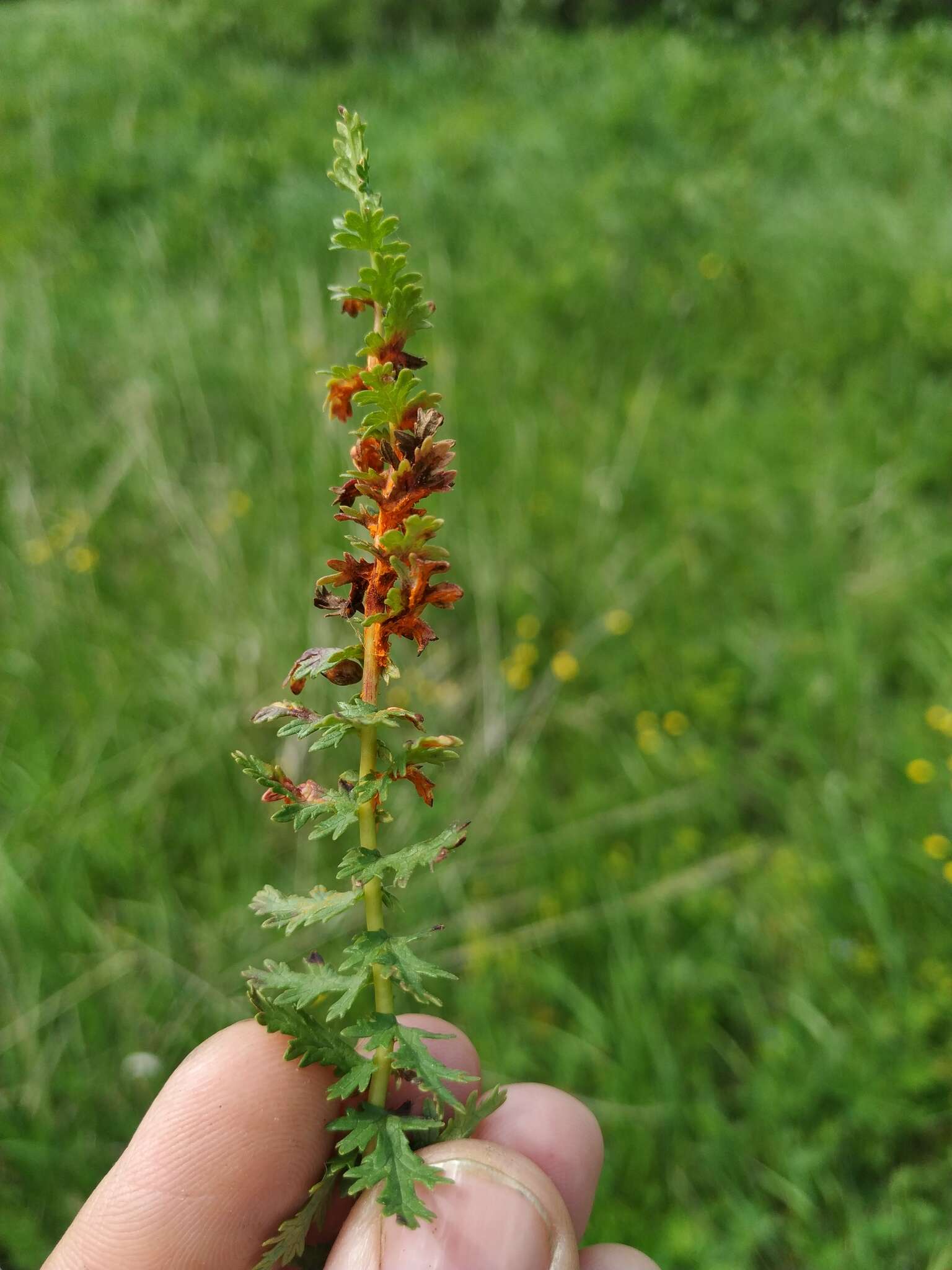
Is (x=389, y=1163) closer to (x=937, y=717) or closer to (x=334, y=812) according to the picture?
(x=334, y=812)

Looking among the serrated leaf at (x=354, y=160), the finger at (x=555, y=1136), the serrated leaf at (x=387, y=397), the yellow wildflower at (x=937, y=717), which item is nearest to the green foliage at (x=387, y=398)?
the serrated leaf at (x=387, y=397)

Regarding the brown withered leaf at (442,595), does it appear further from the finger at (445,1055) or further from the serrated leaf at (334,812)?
the finger at (445,1055)

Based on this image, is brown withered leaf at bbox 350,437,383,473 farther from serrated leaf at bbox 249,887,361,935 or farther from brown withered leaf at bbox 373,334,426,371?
serrated leaf at bbox 249,887,361,935

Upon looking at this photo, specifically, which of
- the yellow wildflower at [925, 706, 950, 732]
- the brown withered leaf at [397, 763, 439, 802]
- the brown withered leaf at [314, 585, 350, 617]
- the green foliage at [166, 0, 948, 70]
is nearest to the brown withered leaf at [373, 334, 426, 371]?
the brown withered leaf at [314, 585, 350, 617]

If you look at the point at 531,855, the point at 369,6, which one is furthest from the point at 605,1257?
the point at 369,6

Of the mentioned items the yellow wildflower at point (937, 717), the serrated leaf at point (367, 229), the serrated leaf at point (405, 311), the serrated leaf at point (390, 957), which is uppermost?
the serrated leaf at point (367, 229)

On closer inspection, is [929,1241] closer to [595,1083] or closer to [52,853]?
[595,1083]

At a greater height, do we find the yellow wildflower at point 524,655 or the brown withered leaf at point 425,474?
the brown withered leaf at point 425,474
